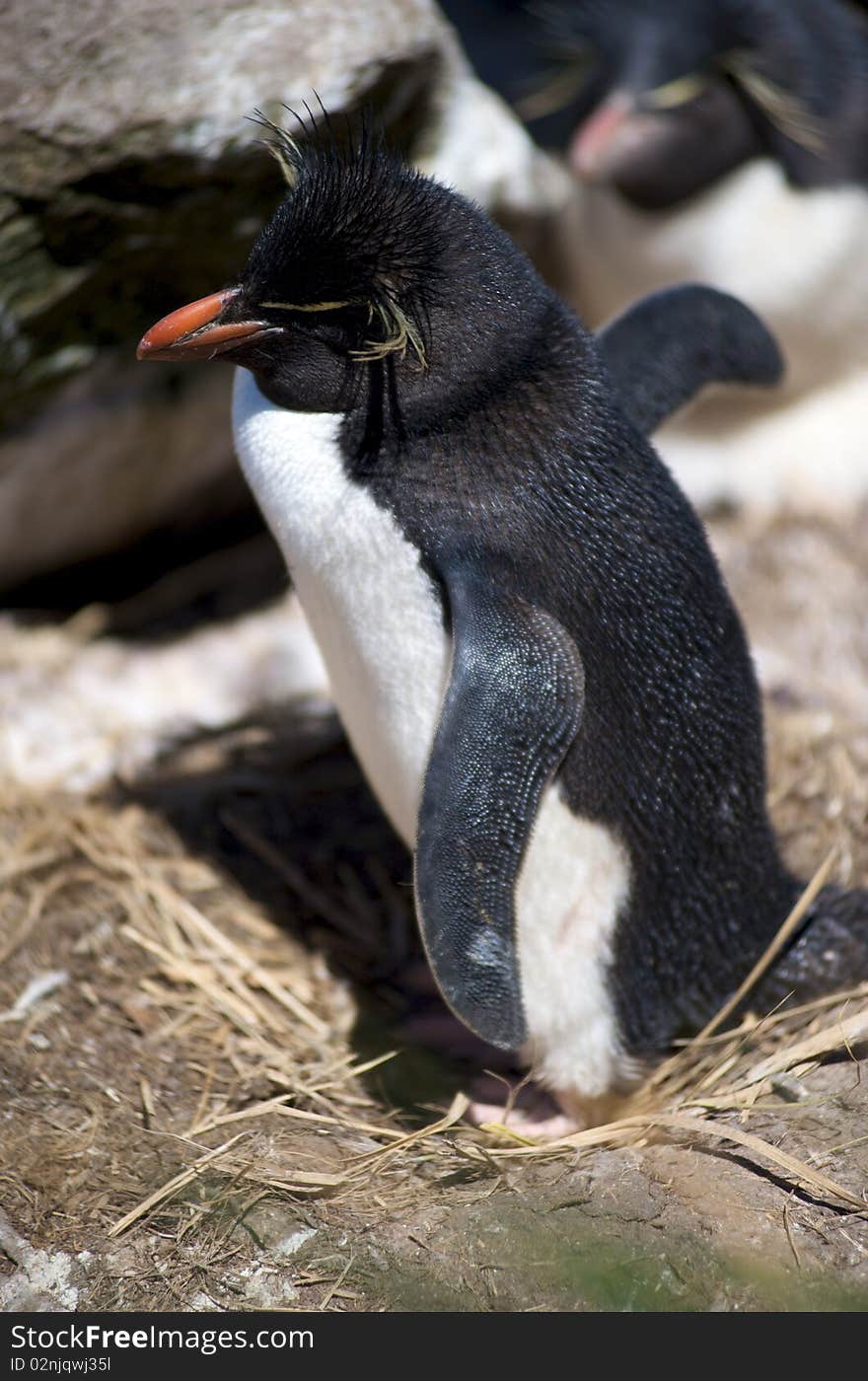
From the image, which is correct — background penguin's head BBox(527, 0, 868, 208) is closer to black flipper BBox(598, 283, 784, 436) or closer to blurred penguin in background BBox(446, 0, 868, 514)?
blurred penguin in background BBox(446, 0, 868, 514)

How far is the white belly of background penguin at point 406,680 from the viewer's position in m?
1.99

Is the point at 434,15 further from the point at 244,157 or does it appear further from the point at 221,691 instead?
the point at 221,691

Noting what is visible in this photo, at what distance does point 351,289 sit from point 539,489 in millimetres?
365

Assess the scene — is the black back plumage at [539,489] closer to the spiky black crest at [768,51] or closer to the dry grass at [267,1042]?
the dry grass at [267,1042]

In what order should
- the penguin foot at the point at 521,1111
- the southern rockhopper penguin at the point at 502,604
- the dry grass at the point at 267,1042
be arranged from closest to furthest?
the southern rockhopper penguin at the point at 502,604, the dry grass at the point at 267,1042, the penguin foot at the point at 521,1111

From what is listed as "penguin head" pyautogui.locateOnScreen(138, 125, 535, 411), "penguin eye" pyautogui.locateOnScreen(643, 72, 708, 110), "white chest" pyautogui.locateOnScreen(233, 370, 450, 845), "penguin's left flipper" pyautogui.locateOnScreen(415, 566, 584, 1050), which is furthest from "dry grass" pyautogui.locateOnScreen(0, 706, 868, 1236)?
"penguin eye" pyautogui.locateOnScreen(643, 72, 708, 110)

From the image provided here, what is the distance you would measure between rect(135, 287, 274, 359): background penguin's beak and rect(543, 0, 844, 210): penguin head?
190cm

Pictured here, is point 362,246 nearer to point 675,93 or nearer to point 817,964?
point 817,964

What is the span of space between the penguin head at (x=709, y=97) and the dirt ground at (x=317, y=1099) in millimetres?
1344

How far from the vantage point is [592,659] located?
6.57 ft

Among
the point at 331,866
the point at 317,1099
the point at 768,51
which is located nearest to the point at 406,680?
the point at 317,1099

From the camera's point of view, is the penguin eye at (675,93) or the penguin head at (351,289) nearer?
the penguin head at (351,289)

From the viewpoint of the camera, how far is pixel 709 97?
3.63 m

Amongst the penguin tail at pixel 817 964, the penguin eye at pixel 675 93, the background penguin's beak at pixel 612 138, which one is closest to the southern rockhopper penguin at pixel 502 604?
the penguin tail at pixel 817 964
